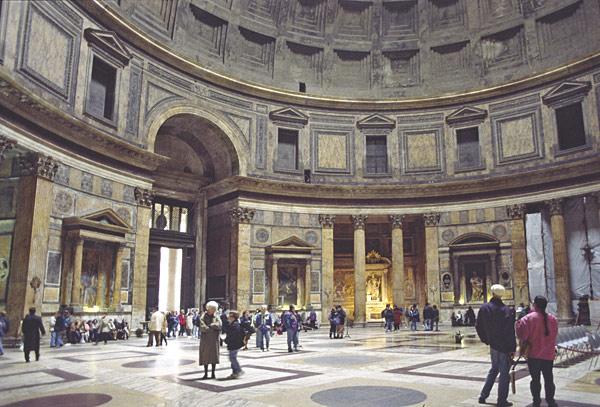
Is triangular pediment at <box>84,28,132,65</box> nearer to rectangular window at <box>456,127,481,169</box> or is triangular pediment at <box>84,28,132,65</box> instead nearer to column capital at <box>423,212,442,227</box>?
column capital at <box>423,212,442,227</box>

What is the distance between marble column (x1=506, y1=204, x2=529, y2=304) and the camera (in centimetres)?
2648

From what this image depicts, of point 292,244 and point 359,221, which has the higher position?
point 359,221

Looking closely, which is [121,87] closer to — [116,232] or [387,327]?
[116,232]

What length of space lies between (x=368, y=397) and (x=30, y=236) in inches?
561

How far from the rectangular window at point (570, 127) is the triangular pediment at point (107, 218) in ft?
73.2


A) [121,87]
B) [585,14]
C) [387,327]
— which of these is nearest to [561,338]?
[387,327]

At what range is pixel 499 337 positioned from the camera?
6.81 meters

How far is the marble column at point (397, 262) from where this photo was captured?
28.8 metres

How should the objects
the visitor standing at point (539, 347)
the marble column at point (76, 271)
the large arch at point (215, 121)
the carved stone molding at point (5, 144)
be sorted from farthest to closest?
1. the large arch at point (215, 121)
2. the marble column at point (76, 271)
3. the carved stone molding at point (5, 144)
4. the visitor standing at point (539, 347)

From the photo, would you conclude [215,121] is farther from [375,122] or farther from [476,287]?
[476,287]

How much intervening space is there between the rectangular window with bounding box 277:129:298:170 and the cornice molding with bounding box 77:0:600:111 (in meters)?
1.88

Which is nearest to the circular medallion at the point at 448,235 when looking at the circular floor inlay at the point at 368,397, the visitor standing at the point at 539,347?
the circular floor inlay at the point at 368,397

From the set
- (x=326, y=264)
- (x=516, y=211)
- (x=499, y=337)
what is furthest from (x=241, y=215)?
(x=499, y=337)

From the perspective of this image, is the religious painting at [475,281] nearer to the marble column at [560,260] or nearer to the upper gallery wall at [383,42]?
the marble column at [560,260]
